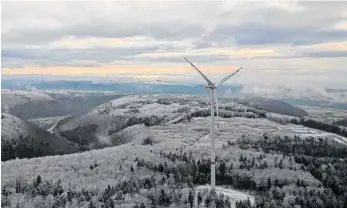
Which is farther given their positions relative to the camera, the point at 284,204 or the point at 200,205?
the point at 284,204

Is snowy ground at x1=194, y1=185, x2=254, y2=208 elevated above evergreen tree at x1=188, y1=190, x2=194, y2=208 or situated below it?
below

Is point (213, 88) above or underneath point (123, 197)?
above

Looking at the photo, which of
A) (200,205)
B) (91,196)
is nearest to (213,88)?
(200,205)

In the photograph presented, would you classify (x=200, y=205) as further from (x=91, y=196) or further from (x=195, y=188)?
(x=91, y=196)

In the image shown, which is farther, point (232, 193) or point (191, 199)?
point (232, 193)

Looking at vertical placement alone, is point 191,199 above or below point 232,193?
above

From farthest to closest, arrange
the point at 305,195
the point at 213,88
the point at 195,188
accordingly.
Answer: the point at 305,195 < the point at 195,188 < the point at 213,88

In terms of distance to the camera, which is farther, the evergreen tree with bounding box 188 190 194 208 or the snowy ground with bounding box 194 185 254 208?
the snowy ground with bounding box 194 185 254 208

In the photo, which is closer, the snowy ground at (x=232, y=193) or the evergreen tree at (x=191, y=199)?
the evergreen tree at (x=191, y=199)

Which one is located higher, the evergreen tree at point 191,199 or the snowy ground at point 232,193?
the evergreen tree at point 191,199

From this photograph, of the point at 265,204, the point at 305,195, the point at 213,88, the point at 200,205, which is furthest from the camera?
the point at 305,195
